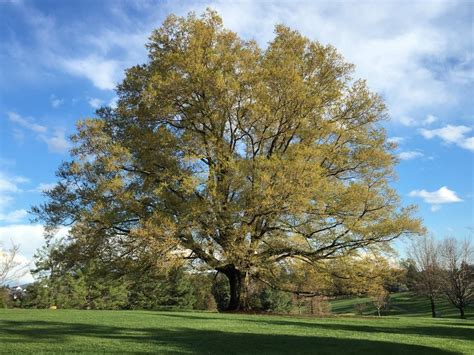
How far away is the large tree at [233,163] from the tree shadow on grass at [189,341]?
619 centimetres

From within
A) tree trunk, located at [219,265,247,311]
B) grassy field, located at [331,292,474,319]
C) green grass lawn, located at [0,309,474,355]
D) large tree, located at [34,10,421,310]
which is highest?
large tree, located at [34,10,421,310]

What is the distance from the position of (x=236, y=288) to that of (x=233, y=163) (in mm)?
6805

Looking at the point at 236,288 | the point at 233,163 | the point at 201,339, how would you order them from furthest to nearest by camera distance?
the point at 236,288 → the point at 233,163 → the point at 201,339

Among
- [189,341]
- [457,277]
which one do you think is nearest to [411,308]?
[457,277]

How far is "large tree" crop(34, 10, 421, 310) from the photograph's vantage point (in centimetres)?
1781

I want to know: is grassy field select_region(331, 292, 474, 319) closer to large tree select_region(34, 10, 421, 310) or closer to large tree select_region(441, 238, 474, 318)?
large tree select_region(441, 238, 474, 318)

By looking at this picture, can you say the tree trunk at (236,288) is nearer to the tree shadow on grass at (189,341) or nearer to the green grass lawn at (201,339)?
the green grass lawn at (201,339)

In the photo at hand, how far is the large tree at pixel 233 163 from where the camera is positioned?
17812mm

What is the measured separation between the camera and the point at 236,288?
21.1 m

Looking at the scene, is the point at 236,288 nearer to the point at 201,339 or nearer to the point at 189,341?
the point at 201,339

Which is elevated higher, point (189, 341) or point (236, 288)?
point (236, 288)

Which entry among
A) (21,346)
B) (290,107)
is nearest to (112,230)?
(290,107)

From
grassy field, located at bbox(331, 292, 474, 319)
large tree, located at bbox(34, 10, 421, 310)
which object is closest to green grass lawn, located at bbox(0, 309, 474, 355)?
large tree, located at bbox(34, 10, 421, 310)

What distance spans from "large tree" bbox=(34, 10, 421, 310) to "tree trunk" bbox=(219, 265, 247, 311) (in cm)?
6
